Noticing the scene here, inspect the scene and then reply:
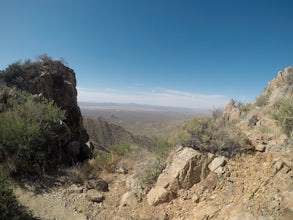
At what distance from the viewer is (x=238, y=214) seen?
3.85m

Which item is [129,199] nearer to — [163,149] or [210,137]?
[163,149]

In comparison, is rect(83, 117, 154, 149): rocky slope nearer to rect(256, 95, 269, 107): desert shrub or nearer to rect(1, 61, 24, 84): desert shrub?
rect(256, 95, 269, 107): desert shrub

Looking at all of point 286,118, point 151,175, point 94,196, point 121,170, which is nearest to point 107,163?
point 121,170

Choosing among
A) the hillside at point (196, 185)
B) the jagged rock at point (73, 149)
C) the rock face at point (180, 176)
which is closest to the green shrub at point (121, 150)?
the jagged rock at point (73, 149)

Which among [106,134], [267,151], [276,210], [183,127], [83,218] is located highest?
[183,127]

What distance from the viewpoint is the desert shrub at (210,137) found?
5625 mm

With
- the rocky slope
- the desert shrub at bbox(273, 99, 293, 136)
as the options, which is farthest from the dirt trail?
the rocky slope

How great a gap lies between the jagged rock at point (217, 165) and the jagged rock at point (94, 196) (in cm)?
317

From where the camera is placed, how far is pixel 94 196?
5.70 m

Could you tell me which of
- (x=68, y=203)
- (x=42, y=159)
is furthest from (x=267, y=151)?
(x=42, y=159)

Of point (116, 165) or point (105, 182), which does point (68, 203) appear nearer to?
point (105, 182)

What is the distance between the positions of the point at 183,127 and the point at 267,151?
2384 mm

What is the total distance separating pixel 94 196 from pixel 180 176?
2.50 meters

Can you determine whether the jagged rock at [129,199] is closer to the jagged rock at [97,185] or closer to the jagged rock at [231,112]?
the jagged rock at [97,185]
